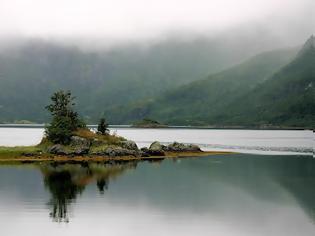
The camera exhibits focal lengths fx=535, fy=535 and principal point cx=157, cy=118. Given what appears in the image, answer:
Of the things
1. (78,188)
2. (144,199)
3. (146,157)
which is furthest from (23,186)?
(146,157)

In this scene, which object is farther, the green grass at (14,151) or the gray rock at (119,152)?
the gray rock at (119,152)

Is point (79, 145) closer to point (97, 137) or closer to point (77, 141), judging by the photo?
point (77, 141)

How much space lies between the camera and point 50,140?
180625 mm

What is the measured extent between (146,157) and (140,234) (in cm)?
12070

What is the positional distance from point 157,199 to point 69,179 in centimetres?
3678

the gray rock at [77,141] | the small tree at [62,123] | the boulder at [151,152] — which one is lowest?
the boulder at [151,152]

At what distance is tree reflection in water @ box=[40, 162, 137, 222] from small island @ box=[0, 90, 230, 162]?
13943 mm

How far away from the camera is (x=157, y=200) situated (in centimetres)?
9581

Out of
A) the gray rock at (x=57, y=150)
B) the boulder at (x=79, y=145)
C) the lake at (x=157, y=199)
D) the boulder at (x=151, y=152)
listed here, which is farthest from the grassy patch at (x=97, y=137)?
the lake at (x=157, y=199)

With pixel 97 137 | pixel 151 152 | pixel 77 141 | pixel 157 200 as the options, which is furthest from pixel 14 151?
pixel 157 200

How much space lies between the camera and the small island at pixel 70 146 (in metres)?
173

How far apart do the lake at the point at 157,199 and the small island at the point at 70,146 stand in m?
14.2

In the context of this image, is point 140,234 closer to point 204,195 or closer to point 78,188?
point 204,195

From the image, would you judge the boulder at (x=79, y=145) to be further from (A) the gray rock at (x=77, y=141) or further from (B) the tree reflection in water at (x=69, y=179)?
(B) the tree reflection in water at (x=69, y=179)
